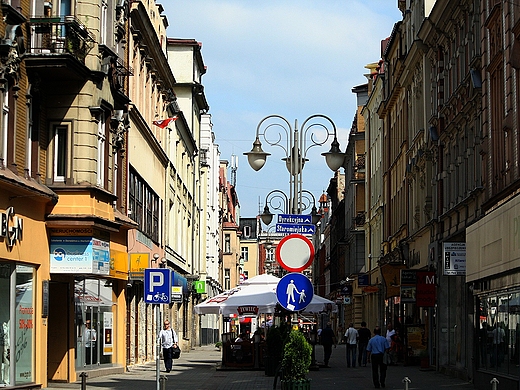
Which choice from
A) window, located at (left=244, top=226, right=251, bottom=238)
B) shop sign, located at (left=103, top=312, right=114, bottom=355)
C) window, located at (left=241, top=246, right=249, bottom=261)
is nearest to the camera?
shop sign, located at (left=103, top=312, right=114, bottom=355)

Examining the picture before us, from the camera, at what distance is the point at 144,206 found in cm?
4088

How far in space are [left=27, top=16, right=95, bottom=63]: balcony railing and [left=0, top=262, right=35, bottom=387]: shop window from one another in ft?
16.1

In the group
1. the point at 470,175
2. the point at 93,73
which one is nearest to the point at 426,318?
the point at 470,175

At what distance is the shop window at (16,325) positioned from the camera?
2173 centimetres

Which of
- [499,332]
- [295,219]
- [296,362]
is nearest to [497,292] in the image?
[499,332]

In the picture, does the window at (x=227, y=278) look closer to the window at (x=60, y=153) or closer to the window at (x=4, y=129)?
the window at (x=60, y=153)

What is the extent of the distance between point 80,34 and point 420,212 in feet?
66.7

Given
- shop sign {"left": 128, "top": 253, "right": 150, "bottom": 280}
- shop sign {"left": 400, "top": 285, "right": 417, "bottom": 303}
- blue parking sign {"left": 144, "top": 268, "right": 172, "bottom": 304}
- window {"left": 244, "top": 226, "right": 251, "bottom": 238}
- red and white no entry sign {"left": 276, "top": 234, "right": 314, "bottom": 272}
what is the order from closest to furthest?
red and white no entry sign {"left": 276, "top": 234, "right": 314, "bottom": 272} < blue parking sign {"left": 144, "top": 268, "right": 172, "bottom": 304} < shop sign {"left": 128, "top": 253, "right": 150, "bottom": 280} < shop sign {"left": 400, "top": 285, "right": 417, "bottom": 303} < window {"left": 244, "top": 226, "right": 251, "bottom": 238}

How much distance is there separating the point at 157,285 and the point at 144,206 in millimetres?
21627

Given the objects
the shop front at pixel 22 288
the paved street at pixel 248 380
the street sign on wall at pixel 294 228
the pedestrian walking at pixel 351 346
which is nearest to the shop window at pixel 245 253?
the pedestrian walking at pixel 351 346

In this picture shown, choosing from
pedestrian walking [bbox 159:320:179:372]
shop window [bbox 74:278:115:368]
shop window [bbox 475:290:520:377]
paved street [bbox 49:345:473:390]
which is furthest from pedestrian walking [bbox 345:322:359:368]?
shop window [bbox 475:290:520:377]

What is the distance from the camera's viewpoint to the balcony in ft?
76.4

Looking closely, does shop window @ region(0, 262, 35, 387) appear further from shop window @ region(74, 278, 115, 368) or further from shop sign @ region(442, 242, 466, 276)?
shop sign @ region(442, 242, 466, 276)

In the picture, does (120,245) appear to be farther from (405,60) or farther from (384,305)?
(384,305)
